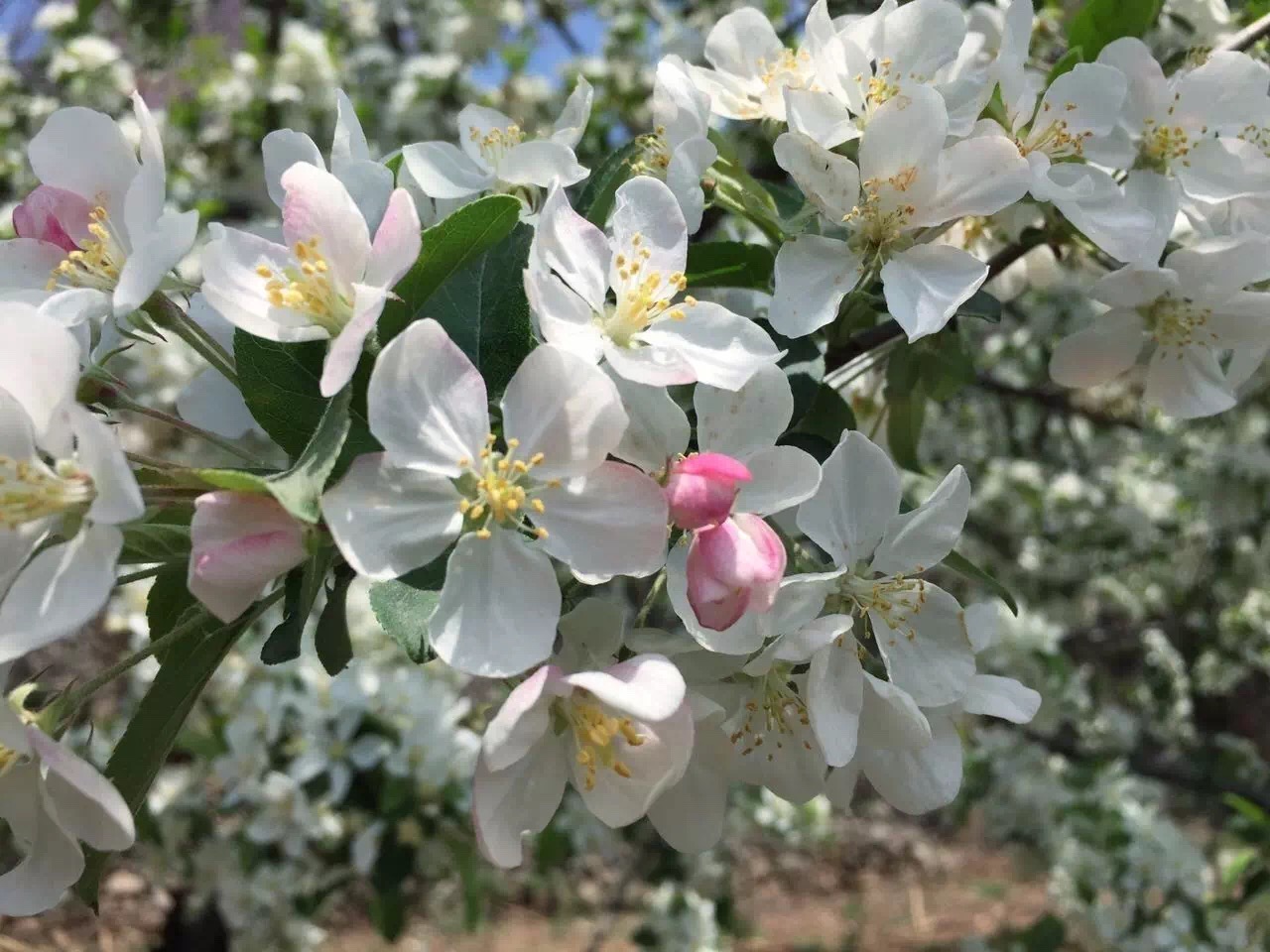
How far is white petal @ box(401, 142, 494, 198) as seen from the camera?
98cm

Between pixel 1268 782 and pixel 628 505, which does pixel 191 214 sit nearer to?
pixel 628 505

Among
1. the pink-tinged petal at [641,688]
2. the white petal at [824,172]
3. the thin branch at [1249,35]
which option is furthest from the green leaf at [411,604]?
the thin branch at [1249,35]

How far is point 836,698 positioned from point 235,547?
1.48 ft

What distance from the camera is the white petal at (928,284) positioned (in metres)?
0.89

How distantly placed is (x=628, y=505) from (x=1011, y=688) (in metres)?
0.45

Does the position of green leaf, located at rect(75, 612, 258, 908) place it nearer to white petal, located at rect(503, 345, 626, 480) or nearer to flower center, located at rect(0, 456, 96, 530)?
flower center, located at rect(0, 456, 96, 530)

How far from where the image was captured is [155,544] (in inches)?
29.0

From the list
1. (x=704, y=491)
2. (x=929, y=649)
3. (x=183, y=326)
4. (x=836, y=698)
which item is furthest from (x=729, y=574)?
(x=183, y=326)

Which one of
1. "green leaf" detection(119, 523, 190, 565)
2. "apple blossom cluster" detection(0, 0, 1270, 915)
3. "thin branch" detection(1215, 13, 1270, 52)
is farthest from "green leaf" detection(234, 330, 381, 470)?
"thin branch" detection(1215, 13, 1270, 52)

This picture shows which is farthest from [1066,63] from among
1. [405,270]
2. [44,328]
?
[44,328]

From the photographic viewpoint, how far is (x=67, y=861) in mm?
761

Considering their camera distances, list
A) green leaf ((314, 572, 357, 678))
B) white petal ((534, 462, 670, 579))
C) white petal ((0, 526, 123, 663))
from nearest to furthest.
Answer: white petal ((0, 526, 123, 663)) → white petal ((534, 462, 670, 579)) → green leaf ((314, 572, 357, 678))

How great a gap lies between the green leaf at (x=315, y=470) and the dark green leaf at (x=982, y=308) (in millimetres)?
601

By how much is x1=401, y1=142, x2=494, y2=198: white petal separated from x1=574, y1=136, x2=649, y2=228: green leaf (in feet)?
0.31
